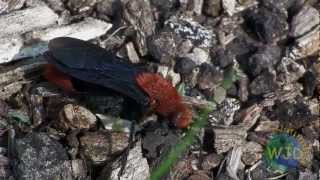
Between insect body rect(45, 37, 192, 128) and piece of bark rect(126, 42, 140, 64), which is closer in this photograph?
insect body rect(45, 37, 192, 128)

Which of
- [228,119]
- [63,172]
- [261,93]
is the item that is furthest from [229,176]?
[63,172]

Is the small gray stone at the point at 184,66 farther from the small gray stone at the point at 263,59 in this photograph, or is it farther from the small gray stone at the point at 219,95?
the small gray stone at the point at 263,59

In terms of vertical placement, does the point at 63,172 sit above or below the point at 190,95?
below

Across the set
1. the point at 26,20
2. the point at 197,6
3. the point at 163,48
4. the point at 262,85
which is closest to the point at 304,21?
the point at 262,85

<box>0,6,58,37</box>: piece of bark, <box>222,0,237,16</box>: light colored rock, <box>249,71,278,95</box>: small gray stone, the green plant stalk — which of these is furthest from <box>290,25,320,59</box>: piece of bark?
the green plant stalk

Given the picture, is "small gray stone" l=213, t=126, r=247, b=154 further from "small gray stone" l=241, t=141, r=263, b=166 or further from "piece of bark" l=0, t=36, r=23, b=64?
"piece of bark" l=0, t=36, r=23, b=64

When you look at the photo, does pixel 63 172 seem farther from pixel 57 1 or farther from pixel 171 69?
pixel 57 1
